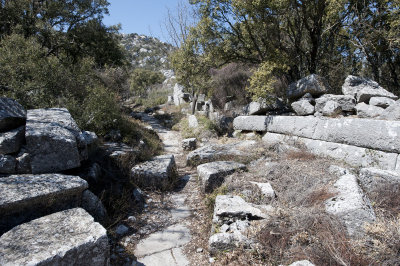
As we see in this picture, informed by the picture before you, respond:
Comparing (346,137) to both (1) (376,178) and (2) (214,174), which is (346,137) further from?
(2) (214,174)

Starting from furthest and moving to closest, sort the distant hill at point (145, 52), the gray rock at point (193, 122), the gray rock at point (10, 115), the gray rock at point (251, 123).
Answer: the distant hill at point (145, 52)
the gray rock at point (193, 122)
the gray rock at point (251, 123)
the gray rock at point (10, 115)

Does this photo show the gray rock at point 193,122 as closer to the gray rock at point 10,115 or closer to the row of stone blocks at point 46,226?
the gray rock at point 10,115

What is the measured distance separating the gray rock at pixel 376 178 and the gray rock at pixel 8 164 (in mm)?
5334

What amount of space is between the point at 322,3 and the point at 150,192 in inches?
288

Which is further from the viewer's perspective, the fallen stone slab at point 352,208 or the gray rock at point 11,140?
the gray rock at point 11,140

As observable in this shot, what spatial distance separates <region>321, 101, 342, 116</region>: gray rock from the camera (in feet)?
19.4

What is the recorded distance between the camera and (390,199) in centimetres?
325

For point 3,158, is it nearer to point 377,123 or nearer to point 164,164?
point 164,164

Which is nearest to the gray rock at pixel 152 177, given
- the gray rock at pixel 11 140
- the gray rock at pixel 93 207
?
the gray rock at pixel 93 207

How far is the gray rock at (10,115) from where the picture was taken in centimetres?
378

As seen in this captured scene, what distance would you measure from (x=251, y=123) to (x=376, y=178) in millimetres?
4635

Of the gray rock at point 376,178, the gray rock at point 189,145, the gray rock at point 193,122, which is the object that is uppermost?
the gray rock at point 193,122

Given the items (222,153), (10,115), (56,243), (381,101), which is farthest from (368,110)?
(10,115)

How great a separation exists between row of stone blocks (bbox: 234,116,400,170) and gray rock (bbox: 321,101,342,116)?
394 millimetres
